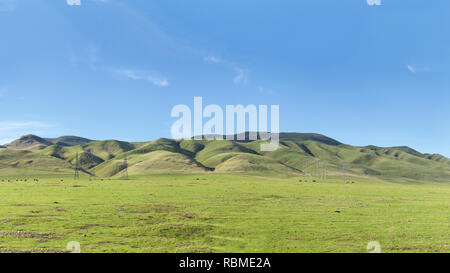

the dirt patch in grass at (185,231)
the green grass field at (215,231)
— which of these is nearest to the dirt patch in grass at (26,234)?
the green grass field at (215,231)

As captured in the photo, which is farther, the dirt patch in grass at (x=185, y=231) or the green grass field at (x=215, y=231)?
the dirt patch in grass at (x=185, y=231)

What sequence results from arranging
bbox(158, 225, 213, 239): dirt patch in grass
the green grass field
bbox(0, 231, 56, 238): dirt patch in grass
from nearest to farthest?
the green grass field → bbox(0, 231, 56, 238): dirt patch in grass → bbox(158, 225, 213, 239): dirt patch in grass

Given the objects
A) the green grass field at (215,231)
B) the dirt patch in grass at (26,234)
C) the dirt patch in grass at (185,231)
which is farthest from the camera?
the dirt patch in grass at (185,231)

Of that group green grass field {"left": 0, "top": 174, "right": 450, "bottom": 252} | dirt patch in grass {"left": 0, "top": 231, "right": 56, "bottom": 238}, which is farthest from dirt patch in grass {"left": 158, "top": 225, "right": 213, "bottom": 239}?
dirt patch in grass {"left": 0, "top": 231, "right": 56, "bottom": 238}

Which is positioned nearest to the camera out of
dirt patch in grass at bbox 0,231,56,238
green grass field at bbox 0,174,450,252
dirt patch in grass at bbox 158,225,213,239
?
green grass field at bbox 0,174,450,252

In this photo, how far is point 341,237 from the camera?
32312mm

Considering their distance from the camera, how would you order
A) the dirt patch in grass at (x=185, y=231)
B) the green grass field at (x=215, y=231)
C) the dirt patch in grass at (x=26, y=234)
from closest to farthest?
the green grass field at (x=215, y=231), the dirt patch in grass at (x=26, y=234), the dirt patch in grass at (x=185, y=231)

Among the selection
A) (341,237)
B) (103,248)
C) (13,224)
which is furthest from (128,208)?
(341,237)

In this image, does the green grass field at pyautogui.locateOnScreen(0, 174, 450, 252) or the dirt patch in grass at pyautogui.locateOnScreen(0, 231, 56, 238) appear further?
the dirt patch in grass at pyautogui.locateOnScreen(0, 231, 56, 238)

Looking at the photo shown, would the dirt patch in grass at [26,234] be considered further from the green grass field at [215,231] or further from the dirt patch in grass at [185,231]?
the dirt patch in grass at [185,231]

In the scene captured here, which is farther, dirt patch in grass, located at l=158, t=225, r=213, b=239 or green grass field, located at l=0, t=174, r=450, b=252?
dirt patch in grass, located at l=158, t=225, r=213, b=239

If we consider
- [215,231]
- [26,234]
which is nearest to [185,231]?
[215,231]

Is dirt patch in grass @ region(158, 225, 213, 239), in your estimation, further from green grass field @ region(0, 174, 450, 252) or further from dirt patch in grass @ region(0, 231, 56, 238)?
dirt patch in grass @ region(0, 231, 56, 238)
